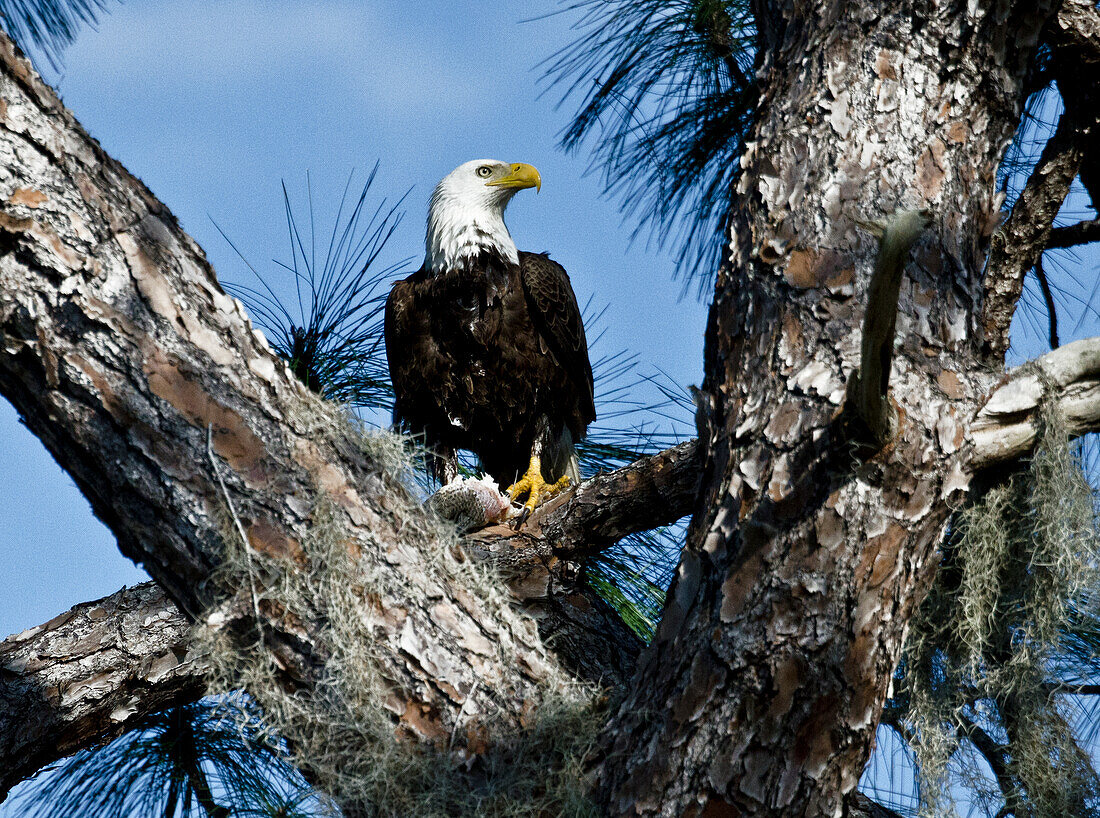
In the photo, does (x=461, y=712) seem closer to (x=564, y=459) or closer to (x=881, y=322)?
(x=881, y=322)

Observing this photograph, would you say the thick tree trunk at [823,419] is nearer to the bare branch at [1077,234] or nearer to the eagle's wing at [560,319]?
the bare branch at [1077,234]

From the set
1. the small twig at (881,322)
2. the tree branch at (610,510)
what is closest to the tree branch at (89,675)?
the tree branch at (610,510)

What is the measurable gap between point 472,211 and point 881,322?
111 inches

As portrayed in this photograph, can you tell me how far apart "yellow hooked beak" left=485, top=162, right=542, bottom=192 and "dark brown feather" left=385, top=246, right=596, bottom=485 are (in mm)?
498

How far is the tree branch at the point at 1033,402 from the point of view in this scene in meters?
1.54

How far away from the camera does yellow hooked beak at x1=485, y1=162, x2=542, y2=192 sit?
159 inches

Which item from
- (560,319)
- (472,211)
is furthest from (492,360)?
(472,211)

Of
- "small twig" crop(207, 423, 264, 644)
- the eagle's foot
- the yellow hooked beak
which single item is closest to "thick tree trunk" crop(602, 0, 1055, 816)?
"small twig" crop(207, 423, 264, 644)

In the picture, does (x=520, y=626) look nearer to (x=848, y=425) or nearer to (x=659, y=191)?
(x=848, y=425)

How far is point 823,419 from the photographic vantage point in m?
1.44

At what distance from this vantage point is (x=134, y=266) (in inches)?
56.8

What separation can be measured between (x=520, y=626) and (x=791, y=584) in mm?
460

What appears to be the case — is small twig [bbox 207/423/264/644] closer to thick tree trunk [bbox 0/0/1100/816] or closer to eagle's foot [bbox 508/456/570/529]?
thick tree trunk [bbox 0/0/1100/816]

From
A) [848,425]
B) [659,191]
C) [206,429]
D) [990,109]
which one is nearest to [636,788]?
[848,425]
